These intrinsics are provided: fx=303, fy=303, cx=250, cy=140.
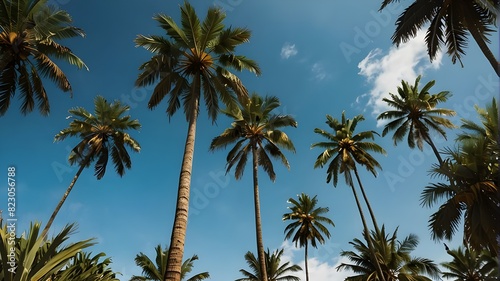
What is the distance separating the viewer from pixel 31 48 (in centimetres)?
1456

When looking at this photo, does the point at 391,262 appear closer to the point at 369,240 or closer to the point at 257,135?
the point at 369,240

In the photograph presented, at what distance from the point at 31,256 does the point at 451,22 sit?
57.2 ft

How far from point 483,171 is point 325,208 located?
2382 cm

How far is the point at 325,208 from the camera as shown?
36.0 meters

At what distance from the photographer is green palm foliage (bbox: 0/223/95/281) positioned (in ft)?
18.5

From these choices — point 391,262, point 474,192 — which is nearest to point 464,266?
point 391,262

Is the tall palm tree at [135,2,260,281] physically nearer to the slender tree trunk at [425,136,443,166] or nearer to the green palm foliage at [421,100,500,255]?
the green palm foliage at [421,100,500,255]

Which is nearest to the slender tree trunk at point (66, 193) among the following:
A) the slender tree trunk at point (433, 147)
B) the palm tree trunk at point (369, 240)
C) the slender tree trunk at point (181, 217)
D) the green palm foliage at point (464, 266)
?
the slender tree trunk at point (181, 217)

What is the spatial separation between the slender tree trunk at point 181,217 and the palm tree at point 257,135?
404 inches

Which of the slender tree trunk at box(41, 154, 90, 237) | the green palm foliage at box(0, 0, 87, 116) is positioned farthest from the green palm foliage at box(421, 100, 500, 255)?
the slender tree trunk at box(41, 154, 90, 237)

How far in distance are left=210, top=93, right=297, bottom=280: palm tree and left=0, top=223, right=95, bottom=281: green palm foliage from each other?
16.6 m

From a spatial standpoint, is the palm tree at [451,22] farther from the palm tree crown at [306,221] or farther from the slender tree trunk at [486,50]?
the palm tree crown at [306,221]

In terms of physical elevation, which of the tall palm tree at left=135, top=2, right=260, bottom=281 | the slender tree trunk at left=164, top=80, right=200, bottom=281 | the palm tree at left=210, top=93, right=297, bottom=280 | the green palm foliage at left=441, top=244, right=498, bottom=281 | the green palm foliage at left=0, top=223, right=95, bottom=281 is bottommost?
the green palm foliage at left=0, top=223, right=95, bottom=281

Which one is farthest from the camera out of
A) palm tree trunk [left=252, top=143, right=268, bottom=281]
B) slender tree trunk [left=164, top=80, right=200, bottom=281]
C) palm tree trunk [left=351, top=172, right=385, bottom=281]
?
palm tree trunk [left=351, top=172, right=385, bottom=281]
